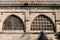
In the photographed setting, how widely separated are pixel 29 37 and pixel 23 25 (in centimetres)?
141

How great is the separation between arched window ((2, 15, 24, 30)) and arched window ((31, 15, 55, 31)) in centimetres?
133

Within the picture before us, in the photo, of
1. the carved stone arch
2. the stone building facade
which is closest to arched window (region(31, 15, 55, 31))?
the stone building facade

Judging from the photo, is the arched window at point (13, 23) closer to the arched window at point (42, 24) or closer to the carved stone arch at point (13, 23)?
the carved stone arch at point (13, 23)

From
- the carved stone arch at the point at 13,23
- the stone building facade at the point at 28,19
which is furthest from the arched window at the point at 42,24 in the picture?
the carved stone arch at the point at 13,23

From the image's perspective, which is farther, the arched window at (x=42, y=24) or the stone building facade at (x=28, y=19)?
the arched window at (x=42, y=24)

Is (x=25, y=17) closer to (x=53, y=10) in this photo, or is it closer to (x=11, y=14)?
(x=11, y=14)

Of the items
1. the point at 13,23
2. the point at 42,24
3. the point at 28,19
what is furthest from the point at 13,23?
the point at 42,24

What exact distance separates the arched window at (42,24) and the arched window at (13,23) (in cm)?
133

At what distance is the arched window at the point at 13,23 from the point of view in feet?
73.0

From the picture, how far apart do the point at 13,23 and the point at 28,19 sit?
1646 millimetres

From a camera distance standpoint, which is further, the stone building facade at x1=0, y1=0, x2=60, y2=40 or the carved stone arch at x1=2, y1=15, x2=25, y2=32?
the carved stone arch at x1=2, y1=15, x2=25, y2=32

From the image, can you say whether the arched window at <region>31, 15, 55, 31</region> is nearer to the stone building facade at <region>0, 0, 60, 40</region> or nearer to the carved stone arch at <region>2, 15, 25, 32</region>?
the stone building facade at <region>0, 0, 60, 40</region>

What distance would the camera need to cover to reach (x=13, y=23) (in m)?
22.3

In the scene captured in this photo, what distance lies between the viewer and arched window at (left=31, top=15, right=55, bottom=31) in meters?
22.3
